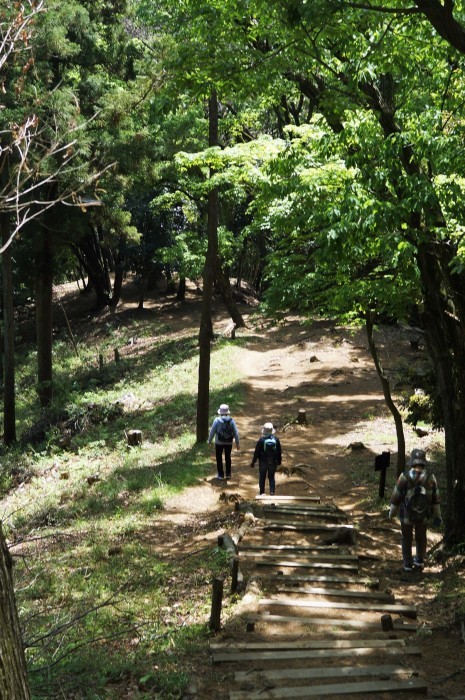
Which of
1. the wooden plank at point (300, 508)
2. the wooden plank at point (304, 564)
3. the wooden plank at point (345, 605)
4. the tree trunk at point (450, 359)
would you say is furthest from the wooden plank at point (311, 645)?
the wooden plank at point (300, 508)

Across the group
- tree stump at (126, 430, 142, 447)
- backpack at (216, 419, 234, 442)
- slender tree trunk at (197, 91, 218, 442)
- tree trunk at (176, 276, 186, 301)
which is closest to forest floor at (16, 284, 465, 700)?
backpack at (216, 419, 234, 442)

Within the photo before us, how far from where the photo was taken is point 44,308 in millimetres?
24422

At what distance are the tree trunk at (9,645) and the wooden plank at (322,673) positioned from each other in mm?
3780

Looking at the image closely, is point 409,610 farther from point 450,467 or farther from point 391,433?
point 391,433

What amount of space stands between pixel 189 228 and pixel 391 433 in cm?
2462

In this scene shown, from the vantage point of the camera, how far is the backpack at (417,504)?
31.9 ft

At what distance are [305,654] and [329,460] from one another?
1058cm

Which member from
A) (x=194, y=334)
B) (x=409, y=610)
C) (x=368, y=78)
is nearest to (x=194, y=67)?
(x=368, y=78)

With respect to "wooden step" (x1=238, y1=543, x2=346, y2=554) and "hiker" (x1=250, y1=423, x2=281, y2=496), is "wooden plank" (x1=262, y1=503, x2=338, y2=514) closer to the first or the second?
"hiker" (x1=250, y1=423, x2=281, y2=496)

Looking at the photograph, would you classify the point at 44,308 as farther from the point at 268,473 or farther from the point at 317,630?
the point at 317,630

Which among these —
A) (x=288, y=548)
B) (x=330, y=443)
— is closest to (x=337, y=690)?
(x=288, y=548)

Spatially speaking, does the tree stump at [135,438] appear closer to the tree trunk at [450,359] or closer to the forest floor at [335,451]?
the forest floor at [335,451]

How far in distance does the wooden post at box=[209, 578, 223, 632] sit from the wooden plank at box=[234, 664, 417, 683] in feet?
3.84

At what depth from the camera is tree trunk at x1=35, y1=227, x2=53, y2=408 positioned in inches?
941
